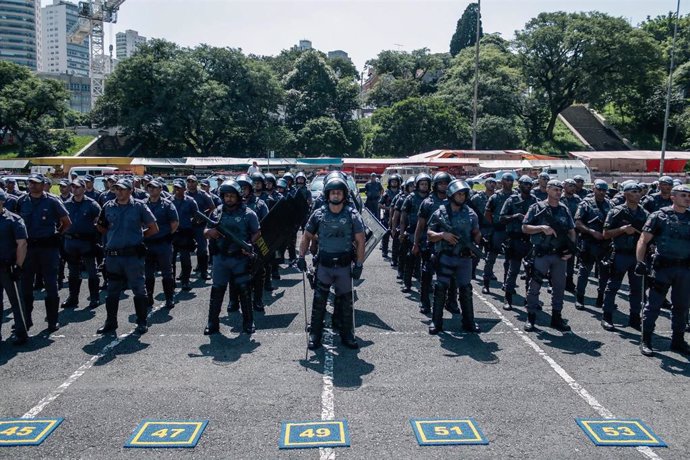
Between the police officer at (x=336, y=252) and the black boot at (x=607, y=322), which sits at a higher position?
the police officer at (x=336, y=252)

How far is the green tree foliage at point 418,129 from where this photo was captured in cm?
5856

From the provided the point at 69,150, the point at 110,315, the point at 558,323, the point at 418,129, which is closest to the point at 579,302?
the point at 558,323

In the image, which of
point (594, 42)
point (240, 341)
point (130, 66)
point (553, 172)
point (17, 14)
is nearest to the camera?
point (240, 341)

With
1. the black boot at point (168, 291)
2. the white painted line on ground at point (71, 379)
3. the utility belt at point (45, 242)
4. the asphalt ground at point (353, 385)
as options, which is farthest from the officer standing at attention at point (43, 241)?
the black boot at point (168, 291)

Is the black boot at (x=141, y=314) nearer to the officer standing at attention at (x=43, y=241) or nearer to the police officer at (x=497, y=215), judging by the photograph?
the officer standing at attention at (x=43, y=241)

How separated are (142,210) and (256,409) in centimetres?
384

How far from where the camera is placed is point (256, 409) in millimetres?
5676

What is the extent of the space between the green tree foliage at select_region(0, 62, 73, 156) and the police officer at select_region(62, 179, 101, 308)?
58347 millimetres

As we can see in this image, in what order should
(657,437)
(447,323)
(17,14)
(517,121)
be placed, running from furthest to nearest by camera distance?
(17,14)
(517,121)
(447,323)
(657,437)

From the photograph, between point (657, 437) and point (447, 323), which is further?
point (447, 323)

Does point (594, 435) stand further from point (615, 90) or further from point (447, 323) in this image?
point (615, 90)

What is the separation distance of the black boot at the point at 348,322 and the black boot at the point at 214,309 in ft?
6.06

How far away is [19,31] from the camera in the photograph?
174875mm

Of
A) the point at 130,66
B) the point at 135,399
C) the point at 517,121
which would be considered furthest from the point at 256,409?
the point at 517,121
